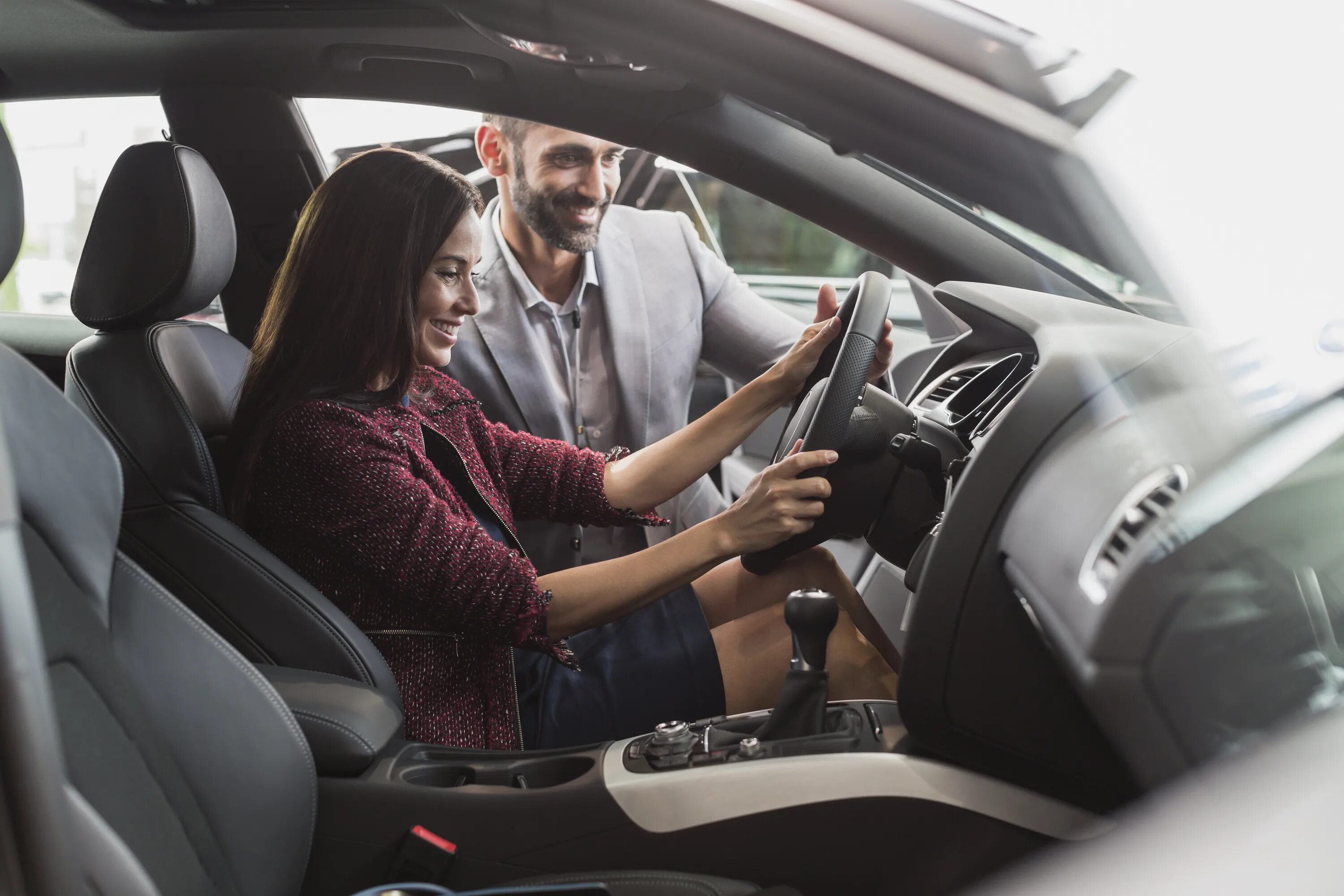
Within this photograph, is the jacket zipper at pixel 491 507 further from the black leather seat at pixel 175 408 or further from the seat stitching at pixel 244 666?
the seat stitching at pixel 244 666

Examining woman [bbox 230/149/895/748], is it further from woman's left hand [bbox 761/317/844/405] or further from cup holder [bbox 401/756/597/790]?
cup holder [bbox 401/756/597/790]

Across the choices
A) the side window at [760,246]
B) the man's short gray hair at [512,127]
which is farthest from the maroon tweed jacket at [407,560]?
the side window at [760,246]

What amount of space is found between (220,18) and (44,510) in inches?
43.9

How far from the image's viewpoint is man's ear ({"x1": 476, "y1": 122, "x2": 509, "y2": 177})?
6.46ft

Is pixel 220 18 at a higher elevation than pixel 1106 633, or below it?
higher

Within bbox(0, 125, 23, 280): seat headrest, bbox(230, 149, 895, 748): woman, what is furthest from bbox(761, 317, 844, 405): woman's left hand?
bbox(0, 125, 23, 280): seat headrest

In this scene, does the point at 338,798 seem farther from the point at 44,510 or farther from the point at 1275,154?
the point at 1275,154

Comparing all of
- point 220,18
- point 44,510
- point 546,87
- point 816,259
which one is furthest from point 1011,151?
point 816,259

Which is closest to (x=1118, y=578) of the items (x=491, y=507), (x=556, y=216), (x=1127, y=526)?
(x=1127, y=526)

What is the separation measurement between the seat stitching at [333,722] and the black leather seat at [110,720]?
0.24 feet

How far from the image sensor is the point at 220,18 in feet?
5.46

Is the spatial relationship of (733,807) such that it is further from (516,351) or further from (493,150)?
(493,150)

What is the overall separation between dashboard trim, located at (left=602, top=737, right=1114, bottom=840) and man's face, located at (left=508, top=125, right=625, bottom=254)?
1114 mm

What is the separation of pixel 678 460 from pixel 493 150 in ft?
2.26
